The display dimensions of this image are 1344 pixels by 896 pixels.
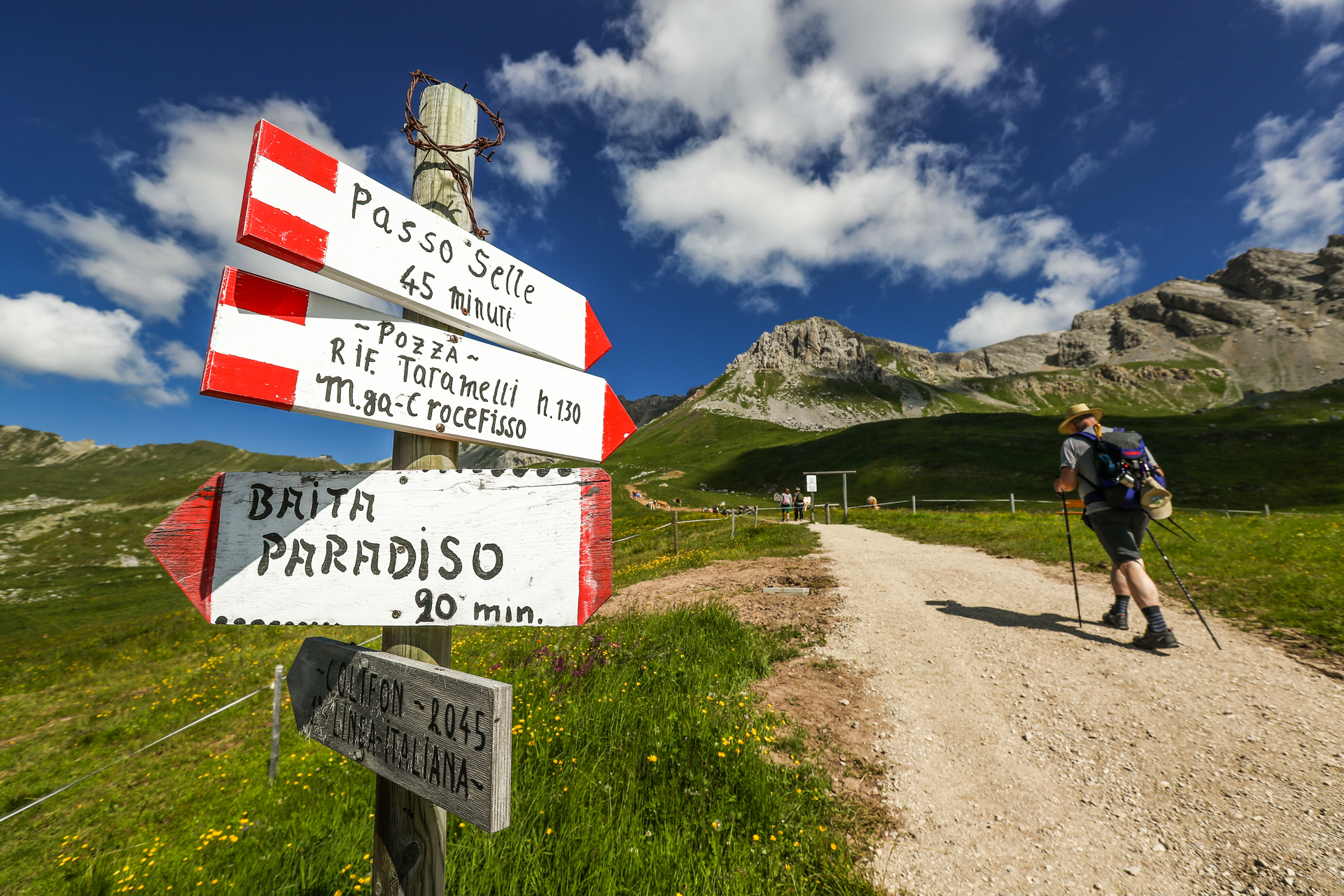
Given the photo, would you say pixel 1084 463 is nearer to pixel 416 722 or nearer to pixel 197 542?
pixel 416 722

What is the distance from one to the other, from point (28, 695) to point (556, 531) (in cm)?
1891

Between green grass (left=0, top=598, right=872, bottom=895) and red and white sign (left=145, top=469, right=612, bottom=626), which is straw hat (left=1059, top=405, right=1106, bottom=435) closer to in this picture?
green grass (left=0, top=598, right=872, bottom=895)

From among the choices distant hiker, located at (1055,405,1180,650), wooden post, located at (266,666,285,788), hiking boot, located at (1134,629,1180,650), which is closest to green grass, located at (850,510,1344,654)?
hiking boot, located at (1134,629,1180,650)

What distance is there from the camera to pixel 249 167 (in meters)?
1.85

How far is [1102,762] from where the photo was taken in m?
4.21

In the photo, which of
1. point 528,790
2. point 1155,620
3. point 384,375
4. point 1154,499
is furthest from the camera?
point 1154,499

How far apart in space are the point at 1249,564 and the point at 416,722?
1324cm

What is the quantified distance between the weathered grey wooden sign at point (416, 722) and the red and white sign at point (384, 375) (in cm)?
96

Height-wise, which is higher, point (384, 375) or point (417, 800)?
point (384, 375)

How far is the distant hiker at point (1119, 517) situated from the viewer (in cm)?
613

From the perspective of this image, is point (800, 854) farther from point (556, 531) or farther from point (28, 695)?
point (28, 695)

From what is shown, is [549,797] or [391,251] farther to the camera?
[549,797]

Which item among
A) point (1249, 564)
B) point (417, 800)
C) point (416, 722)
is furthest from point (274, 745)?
point (1249, 564)

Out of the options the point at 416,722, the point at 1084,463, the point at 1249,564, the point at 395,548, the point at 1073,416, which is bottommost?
the point at 1249,564
